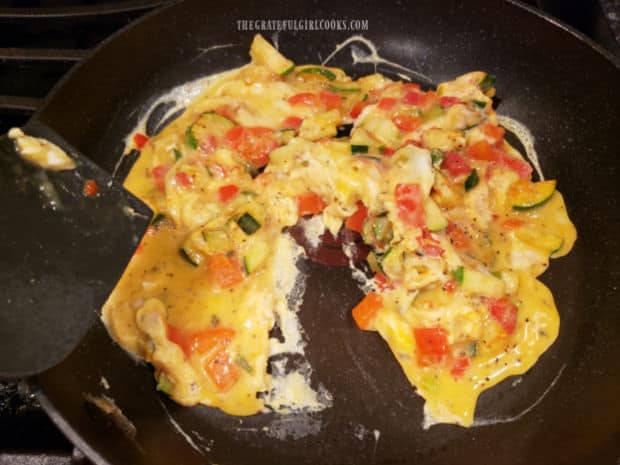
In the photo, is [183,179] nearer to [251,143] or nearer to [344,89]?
[251,143]

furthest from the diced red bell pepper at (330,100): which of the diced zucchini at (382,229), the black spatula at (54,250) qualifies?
the black spatula at (54,250)

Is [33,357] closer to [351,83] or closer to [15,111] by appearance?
[15,111]

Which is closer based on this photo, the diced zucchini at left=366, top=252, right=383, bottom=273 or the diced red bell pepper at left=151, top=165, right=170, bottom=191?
the diced zucchini at left=366, top=252, right=383, bottom=273

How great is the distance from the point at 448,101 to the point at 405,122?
0.73 feet

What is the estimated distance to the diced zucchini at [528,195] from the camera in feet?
8.41

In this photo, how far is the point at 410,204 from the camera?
2.42 metres

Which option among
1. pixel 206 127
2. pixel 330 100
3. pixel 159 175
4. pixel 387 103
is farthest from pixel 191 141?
pixel 387 103

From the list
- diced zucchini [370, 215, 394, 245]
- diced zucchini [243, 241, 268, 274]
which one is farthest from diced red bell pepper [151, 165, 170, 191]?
diced zucchini [370, 215, 394, 245]

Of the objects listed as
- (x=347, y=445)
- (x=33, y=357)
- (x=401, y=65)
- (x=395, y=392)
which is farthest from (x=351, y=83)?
(x=33, y=357)

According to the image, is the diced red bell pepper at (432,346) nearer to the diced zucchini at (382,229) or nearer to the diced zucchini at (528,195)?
the diced zucchini at (382,229)

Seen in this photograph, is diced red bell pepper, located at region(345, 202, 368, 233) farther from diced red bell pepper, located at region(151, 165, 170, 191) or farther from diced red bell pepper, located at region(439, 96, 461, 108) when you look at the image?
diced red bell pepper, located at region(151, 165, 170, 191)

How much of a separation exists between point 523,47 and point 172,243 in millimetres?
1852

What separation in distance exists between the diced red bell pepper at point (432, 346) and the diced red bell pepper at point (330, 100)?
1.17m

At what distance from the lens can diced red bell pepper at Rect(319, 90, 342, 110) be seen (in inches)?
112
